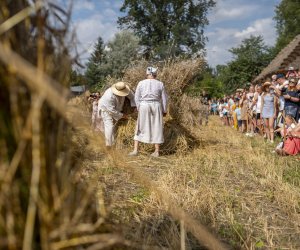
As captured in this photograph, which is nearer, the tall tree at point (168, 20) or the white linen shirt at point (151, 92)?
the white linen shirt at point (151, 92)

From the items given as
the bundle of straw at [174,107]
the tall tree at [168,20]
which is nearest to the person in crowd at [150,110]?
the bundle of straw at [174,107]

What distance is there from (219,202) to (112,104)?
4.19 m

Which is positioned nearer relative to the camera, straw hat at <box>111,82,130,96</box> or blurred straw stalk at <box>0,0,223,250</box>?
blurred straw stalk at <box>0,0,223,250</box>

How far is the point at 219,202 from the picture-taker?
4.06 meters

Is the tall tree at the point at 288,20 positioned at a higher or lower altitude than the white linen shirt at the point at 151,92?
higher

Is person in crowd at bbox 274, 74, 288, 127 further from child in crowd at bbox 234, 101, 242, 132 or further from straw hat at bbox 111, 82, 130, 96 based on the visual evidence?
child in crowd at bbox 234, 101, 242, 132

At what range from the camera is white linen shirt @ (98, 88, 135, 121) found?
7.82m

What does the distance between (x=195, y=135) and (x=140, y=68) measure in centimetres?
183

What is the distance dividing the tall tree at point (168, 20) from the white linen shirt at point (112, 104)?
32.1m

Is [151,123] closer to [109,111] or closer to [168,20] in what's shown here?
[109,111]

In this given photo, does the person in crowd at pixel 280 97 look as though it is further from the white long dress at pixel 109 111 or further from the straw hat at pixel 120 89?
the white long dress at pixel 109 111

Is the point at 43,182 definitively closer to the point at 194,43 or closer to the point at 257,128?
the point at 257,128

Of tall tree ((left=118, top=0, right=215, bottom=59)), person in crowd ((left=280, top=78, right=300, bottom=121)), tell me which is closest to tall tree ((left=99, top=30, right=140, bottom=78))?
tall tree ((left=118, top=0, right=215, bottom=59))

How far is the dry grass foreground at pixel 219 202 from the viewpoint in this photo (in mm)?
3096
